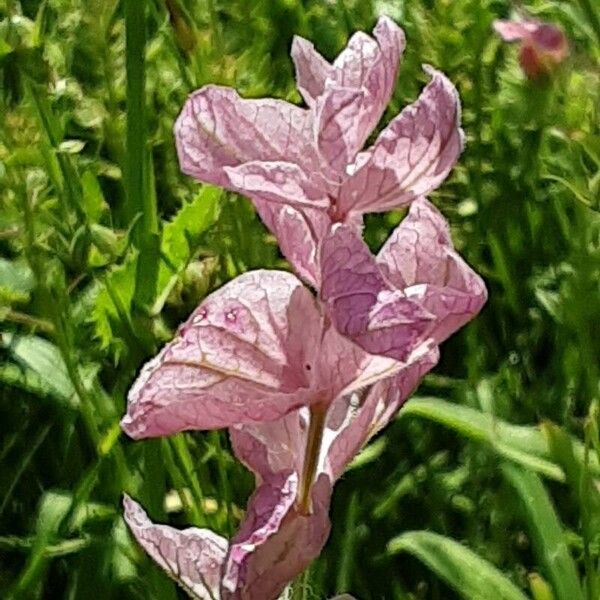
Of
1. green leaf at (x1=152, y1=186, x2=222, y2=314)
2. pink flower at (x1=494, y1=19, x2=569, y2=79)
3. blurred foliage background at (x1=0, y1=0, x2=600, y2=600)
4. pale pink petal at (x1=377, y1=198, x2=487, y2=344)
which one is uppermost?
pale pink petal at (x1=377, y1=198, x2=487, y2=344)

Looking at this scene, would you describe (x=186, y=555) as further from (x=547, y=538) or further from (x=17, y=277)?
(x=17, y=277)

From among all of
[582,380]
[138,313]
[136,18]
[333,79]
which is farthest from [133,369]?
[333,79]

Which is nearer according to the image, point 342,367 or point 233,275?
point 342,367

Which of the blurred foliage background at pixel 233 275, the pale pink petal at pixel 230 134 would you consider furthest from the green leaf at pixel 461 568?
the pale pink petal at pixel 230 134

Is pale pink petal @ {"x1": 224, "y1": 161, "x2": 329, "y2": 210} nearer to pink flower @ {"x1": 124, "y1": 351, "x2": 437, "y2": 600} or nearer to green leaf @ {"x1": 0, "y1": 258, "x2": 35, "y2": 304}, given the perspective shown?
pink flower @ {"x1": 124, "y1": 351, "x2": 437, "y2": 600}

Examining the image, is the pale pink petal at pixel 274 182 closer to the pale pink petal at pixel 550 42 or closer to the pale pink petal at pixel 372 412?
the pale pink petal at pixel 372 412

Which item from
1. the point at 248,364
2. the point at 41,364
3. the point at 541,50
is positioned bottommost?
the point at 41,364

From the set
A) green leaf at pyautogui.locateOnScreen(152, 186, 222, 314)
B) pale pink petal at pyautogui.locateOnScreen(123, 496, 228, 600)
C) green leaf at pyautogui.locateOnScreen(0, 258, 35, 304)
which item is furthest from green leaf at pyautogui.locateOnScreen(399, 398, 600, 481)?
pale pink petal at pyautogui.locateOnScreen(123, 496, 228, 600)

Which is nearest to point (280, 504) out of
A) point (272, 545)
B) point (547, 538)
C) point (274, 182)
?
point (272, 545)

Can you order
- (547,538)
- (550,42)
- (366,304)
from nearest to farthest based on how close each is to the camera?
(366,304), (547,538), (550,42)
